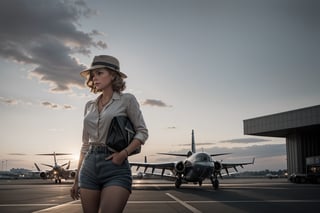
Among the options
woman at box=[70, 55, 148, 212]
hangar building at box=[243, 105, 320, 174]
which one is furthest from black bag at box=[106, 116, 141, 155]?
hangar building at box=[243, 105, 320, 174]

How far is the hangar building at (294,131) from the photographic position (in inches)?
2400

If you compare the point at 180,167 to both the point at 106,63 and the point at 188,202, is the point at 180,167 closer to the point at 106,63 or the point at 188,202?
the point at 188,202

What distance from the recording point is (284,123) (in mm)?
64250

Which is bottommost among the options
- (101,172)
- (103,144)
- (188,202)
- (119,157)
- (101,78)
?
(188,202)

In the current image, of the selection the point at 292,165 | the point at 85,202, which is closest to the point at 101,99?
the point at 85,202

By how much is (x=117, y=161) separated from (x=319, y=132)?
2756 inches

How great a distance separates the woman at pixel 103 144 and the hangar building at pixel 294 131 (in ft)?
197

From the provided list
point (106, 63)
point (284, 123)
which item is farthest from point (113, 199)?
point (284, 123)

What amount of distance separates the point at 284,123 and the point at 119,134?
6451 cm

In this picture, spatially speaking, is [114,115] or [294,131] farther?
[294,131]

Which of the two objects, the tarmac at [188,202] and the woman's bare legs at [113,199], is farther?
the tarmac at [188,202]

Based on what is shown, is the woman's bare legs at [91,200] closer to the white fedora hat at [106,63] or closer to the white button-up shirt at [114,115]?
the white button-up shirt at [114,115]

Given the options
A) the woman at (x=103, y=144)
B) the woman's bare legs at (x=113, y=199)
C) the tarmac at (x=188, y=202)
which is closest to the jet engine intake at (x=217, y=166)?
the tarmac at (x=188, y=202)

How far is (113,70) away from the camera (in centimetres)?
385
